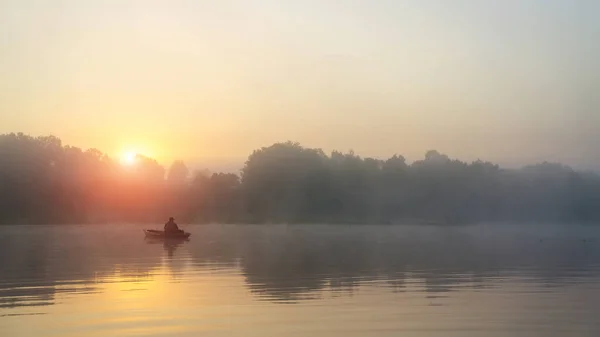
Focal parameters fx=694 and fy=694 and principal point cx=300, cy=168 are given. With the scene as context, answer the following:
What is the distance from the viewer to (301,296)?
1246cm

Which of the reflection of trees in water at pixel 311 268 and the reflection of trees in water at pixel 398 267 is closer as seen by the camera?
the reflection of trees in water at pixel 311 268

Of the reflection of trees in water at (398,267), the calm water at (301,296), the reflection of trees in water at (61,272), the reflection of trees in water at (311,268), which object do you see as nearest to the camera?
the calm water at (301,296)

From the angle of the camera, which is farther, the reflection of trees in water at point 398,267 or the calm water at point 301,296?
the reflection of trees in water at point 398,267

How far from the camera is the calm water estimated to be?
31.1ft

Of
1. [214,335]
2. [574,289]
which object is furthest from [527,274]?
[214,335]

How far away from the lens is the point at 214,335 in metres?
8.96

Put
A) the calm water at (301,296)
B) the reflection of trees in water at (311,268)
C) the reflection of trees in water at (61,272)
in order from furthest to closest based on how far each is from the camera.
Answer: the reflection of trees in water at (311,268) < the reflection of trees in water at (61,272) < the calm water at (301,296)

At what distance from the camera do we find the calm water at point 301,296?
31.1 feet

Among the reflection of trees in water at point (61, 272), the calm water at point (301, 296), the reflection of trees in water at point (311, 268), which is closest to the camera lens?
the calm water at point (301, 296)

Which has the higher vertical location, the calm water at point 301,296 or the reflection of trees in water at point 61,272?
the reflection of trees in water at point 61,272

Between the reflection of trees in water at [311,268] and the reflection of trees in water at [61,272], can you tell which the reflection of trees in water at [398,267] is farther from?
the reflection of trees in water at [61,272]

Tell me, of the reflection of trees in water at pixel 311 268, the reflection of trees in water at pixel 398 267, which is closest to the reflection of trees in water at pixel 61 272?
the reflection of trees in water at pixel 311 268

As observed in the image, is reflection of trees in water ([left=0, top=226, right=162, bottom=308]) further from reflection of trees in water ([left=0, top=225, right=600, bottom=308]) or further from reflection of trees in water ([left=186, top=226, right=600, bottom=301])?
reflection of trees in water ([left=186, top=226, right=600, bottom=301])

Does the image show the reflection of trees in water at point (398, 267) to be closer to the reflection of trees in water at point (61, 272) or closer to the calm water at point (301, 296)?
the calm water at point (301, 296)
